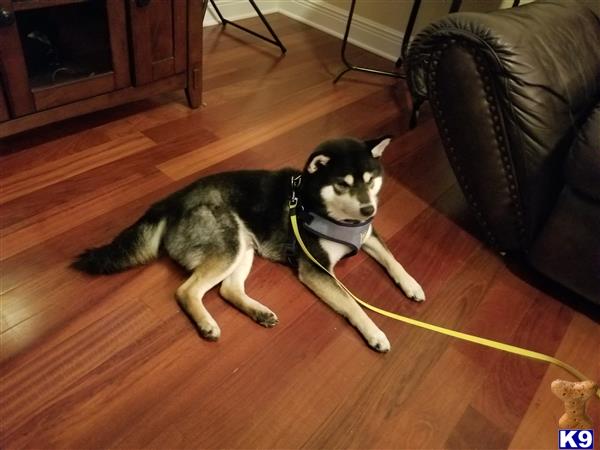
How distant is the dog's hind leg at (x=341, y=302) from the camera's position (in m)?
1.23

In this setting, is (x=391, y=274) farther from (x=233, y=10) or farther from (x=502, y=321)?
(x=233, y=10)

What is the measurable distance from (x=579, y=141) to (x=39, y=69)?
1926 mm

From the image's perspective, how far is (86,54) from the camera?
71.4 inches

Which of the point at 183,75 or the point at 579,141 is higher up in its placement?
the point at 579,141

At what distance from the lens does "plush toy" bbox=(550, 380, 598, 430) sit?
113 cm

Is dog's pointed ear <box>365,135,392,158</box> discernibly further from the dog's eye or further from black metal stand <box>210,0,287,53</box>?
black metal stand <box>210,0,287,53</box>

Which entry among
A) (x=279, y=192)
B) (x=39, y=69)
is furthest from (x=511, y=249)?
(x=39, y=69)

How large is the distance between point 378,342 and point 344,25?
2834mm

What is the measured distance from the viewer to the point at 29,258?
1.35 metres

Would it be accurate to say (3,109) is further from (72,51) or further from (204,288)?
(204,288)

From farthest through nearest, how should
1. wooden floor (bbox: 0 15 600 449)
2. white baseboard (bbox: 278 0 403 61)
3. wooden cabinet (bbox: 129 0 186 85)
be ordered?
white baseboard (bbox: 278 0 403 61), wooden cabinet (bbox: 129 0 186 85), wooden floor (bbox: 0 15 600 449)

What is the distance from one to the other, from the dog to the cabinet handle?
81 cm

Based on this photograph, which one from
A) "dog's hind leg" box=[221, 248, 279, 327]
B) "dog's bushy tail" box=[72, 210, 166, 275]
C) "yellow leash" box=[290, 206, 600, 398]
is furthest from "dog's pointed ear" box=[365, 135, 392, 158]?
"dog's bushy tail" box=[72, 210, 166, 275]

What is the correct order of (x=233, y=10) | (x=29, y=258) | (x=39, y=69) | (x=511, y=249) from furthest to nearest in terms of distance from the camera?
(x=233, y=10), (x=39, y=69), (x=511, y=249), (x=29, y=258)
